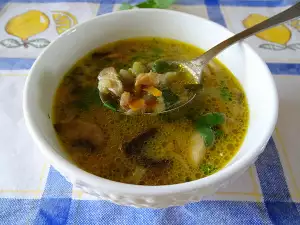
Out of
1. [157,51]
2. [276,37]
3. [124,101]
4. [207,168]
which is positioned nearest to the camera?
[207,168]

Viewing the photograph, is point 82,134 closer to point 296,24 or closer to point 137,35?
point 137,35

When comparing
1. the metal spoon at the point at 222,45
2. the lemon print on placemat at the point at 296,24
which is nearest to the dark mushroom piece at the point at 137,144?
the metal spoon at the point at 222,45

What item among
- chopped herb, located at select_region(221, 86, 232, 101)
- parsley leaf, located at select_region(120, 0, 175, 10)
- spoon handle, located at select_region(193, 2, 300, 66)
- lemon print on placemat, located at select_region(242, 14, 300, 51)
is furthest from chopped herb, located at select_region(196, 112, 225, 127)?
parsley leaf, located at select_region(120, 0, 175, 10)

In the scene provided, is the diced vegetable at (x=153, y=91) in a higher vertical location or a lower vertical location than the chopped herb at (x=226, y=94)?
higher

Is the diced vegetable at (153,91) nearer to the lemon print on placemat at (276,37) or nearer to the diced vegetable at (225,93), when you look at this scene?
the diced vegetable at (225,93)

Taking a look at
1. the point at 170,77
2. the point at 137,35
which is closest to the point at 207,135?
the point at 170,77

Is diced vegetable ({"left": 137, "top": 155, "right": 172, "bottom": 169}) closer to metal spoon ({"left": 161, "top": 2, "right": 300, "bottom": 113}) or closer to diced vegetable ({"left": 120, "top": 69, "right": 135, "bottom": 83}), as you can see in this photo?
metal spoon ({"left": 161, "top": 2, "right": 300, "bottom": 113})
